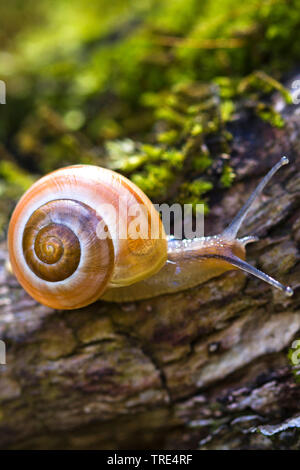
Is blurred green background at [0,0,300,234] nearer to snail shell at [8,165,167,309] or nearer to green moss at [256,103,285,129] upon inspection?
green moss at [256,103,285,129]

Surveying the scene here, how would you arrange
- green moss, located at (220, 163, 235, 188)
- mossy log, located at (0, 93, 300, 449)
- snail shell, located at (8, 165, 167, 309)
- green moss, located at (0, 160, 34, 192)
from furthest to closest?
green moss, located at (0, 160, 34, 192) → green moss, located at (220, 163, 235, 188) → mossy log, located at (0, 93, 300, 449) → snail shell, located at (8, 165, 167, 309)


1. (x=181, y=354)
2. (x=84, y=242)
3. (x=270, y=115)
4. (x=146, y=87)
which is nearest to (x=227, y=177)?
(x=270, y=115)

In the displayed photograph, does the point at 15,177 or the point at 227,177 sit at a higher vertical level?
the point at 15,177

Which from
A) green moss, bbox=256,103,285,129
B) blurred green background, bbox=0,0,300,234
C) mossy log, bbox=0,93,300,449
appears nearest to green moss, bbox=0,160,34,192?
blurred green background, bbox=0,0,300,234

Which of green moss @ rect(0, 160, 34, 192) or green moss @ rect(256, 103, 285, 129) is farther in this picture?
green moss @ rect(0, 160, 34, 192)

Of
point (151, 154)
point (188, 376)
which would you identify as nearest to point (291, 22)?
point (151, 154)

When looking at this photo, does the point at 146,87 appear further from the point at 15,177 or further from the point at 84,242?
the point at 84,242

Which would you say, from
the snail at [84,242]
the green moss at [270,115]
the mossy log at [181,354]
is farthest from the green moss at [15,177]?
the green moss at [270,115]

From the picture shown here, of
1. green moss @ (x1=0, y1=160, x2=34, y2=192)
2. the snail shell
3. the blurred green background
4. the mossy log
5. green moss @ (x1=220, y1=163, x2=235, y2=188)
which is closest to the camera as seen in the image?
the snail shell
